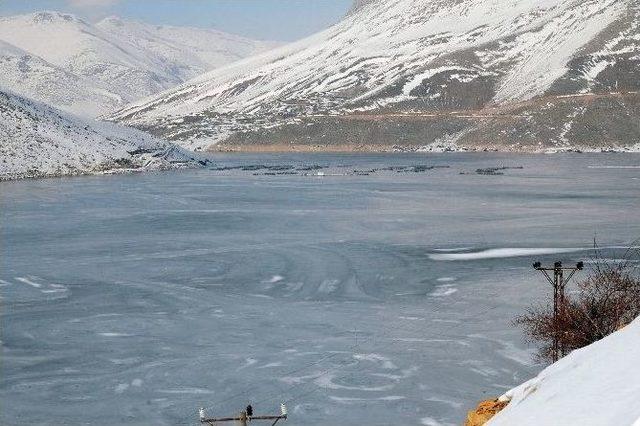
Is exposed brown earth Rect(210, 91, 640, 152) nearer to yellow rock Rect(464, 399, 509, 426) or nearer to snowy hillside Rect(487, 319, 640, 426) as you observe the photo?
yellow rock Rect(464, 399, 509, 426)

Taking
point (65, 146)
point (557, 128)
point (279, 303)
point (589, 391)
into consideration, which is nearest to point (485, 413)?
point (589, 391)

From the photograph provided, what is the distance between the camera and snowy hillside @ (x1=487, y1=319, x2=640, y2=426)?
1214 cm

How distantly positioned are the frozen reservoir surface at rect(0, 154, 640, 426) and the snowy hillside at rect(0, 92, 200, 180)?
152 feet

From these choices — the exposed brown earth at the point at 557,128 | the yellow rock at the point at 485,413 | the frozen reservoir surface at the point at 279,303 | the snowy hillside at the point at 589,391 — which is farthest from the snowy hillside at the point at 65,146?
the snowy hillside at the point at 589,391

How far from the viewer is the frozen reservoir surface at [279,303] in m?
24.0

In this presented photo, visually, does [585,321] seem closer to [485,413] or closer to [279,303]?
[485,413]

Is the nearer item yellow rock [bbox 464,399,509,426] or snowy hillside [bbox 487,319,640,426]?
snowy hillside [bbox 487,319,640,426]

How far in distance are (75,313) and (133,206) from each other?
40.7 metres

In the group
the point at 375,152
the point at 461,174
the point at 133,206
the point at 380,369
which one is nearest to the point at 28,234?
the point at 133,206

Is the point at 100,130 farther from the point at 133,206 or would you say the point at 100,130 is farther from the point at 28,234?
the point at 28,234

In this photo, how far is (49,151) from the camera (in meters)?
120

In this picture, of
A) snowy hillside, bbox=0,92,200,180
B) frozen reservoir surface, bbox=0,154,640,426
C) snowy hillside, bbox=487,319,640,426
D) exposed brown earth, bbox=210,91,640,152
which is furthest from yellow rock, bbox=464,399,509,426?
exposed brown earth, bbox=210,91,640,152

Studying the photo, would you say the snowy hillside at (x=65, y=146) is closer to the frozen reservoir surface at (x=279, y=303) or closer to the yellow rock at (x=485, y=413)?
the frozen reservoir surface at (x=279, y=303)

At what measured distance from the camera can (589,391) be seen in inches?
533
